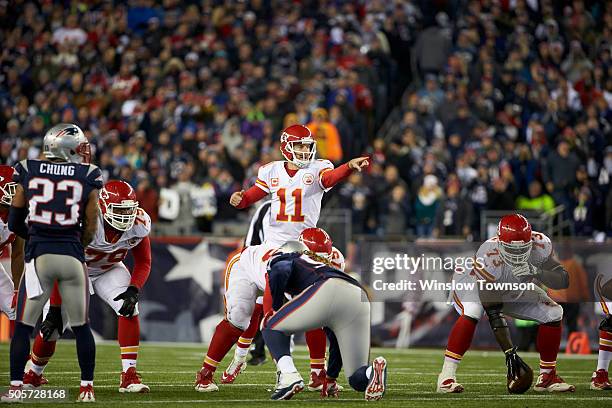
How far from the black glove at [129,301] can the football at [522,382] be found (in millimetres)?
2809

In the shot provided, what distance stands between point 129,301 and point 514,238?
9.45 feet

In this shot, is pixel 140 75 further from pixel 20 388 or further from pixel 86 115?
pixel 20 388

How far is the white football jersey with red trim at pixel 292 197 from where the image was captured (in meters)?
9.79

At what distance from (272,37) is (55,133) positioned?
1280cm

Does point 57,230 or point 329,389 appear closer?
point 57,230

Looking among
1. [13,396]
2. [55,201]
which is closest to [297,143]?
[55,201]

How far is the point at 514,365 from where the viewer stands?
881cm

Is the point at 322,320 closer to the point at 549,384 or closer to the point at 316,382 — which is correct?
the point at 316,382

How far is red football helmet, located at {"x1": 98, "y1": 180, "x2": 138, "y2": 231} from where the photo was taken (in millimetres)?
8808

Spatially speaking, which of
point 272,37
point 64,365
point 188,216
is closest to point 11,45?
point 272,37

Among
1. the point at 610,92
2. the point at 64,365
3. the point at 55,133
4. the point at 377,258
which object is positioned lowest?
the point at 64,365

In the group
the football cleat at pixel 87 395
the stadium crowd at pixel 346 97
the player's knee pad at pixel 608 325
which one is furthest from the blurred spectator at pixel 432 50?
the football cleat at pixel 87 395

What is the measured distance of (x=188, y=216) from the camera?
16.6m

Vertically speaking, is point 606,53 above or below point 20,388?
above
